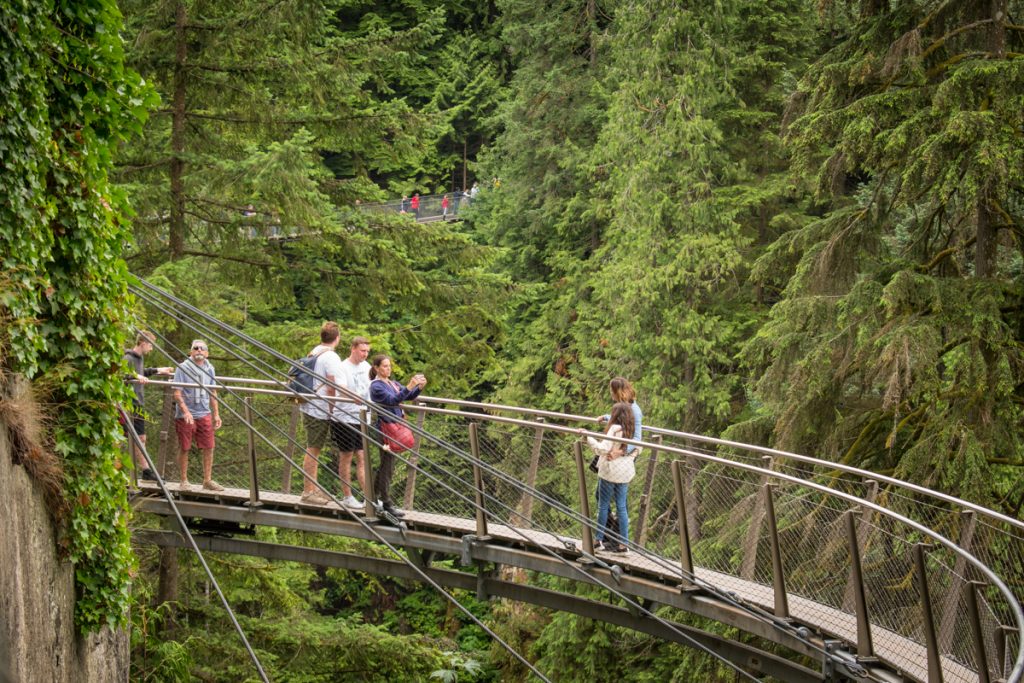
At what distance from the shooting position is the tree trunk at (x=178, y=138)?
15.4 m

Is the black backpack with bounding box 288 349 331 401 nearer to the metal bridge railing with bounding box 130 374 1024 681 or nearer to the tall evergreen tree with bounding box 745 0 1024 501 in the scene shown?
the metal bridge railing with bounding box 130 374 1024 681

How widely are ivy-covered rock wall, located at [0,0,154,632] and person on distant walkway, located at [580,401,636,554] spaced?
156 inches

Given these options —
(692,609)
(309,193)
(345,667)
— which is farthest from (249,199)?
(692,609)

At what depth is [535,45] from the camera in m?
30.5

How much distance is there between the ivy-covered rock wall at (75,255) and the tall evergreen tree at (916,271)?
7042mm

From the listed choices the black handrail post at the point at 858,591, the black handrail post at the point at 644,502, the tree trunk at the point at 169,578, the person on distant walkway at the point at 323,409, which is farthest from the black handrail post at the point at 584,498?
the tree trunk at the point at 169,578

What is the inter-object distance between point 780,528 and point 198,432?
19.7 feet

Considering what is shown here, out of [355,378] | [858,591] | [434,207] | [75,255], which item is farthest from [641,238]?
[434,207]

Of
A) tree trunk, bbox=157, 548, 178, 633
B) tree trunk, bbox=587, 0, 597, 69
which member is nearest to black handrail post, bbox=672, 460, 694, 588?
tree trunk, bbox=157, 548, 178, 633

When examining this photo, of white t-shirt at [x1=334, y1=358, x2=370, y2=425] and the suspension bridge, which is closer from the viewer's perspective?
the suspension bridge

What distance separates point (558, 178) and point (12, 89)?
23777 millimetres

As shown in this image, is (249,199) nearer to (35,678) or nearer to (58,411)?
(58,411)

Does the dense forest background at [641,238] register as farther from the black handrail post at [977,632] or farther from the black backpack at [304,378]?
the black handrail post at [977,632]

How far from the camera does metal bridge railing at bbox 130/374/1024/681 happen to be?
22.7ft
